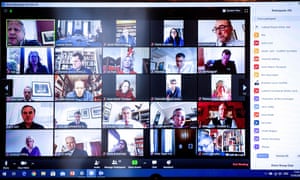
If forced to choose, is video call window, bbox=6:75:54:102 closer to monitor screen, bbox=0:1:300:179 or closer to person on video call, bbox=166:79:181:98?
monitor screen, bbox=0:1:300:179

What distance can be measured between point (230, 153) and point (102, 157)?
0.29 m

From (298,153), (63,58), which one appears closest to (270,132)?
(298,153)

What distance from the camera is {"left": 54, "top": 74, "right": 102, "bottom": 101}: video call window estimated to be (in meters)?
1.16

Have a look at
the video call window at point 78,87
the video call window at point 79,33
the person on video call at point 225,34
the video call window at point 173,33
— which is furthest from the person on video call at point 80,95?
the person on video call at point 225,34

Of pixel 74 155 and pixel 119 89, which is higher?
pixel 119 89

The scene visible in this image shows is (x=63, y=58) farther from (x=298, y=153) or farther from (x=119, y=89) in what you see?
(x=298, y=153)

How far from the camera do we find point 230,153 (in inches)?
45.3

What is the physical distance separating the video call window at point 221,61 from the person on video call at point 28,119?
395 mm

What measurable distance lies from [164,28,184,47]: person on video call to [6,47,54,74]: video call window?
274 millimetres

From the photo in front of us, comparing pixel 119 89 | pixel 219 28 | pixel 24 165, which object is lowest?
pixel 24 165

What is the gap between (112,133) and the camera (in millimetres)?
1153

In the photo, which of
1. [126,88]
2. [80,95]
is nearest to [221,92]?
[126,88]

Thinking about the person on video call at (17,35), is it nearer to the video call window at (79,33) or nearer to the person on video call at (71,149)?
the video call window at (79,33)

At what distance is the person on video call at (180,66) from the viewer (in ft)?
3.80
